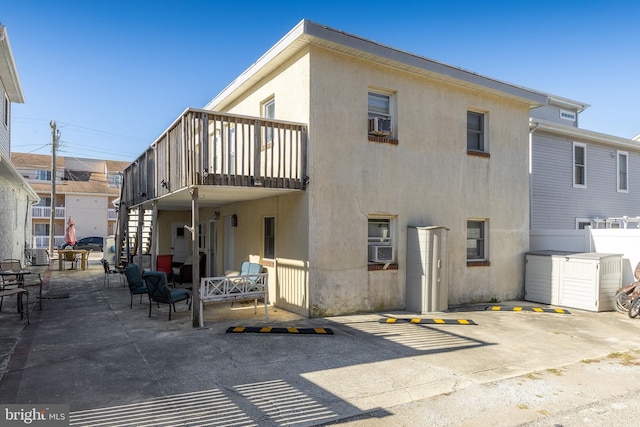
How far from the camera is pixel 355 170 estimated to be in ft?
29.0

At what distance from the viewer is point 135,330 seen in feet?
23.6

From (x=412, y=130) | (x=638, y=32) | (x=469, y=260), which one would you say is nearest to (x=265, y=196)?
(x=412, y=130)

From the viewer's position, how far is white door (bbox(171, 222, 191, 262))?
16000mm

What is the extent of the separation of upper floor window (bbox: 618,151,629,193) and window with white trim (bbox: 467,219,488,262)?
8734mm

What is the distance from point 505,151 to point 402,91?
12.9 ft

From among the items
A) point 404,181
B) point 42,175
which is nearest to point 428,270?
point 404,181

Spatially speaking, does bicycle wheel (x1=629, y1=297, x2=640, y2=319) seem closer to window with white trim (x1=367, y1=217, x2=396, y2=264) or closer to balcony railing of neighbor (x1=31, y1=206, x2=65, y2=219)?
window with white trim (x1=367, y1=217, x2=396, y2=264)

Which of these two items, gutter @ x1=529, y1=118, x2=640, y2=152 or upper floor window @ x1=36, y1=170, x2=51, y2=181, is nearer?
gutter @ x1=529, y1=118, x2=640, y2=152

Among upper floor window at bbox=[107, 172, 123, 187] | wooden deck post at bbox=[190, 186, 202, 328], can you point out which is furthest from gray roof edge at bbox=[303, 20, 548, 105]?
upper floor window at bbox=[107, 172, 123, 187]

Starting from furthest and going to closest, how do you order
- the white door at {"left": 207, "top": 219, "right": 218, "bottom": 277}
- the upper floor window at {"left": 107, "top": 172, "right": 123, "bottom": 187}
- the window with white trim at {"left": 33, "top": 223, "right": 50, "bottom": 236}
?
the upper floor window at {"left": 107, "top": 172, "right": 123, "bottom": 187} < the window with white trim at {"left": 33, "top": 223, "right": 50, "bottom": 236} < the white door at {"left": 207, "top": 219, "right": 218, "bottom": 277}

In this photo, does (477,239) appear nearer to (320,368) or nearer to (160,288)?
(320,368)

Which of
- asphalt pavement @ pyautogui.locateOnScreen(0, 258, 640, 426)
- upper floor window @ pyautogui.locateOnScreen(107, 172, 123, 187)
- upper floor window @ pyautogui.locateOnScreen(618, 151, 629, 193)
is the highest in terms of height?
upper floor window @ pyautogui.locateOnScreen(107, 172, 123, 187)

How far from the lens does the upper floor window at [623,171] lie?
1567 centimetres

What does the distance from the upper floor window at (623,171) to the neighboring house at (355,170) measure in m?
6.82
